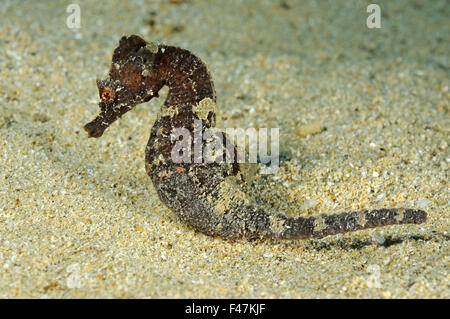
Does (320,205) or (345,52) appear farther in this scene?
(345,52)

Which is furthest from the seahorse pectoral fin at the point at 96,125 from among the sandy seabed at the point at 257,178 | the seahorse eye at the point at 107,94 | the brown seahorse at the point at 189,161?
the sandy seabed at the point at 257,178

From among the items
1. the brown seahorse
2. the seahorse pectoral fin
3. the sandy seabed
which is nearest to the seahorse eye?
the brown seahorse

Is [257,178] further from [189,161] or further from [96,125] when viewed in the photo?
[96,125]

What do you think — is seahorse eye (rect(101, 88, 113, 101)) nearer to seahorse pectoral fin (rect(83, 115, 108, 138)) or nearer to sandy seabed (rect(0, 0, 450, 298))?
seahorse pectoral fin (rect(83, 115, 108, 138))

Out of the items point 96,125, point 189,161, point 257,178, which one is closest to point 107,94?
point 96,125
